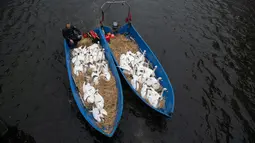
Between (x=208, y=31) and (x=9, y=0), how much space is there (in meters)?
20.4

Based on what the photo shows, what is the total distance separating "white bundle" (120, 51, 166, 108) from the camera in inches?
469

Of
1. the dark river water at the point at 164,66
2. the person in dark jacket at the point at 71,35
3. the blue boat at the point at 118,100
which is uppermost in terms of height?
the person in dark jacket at the point at 71,35

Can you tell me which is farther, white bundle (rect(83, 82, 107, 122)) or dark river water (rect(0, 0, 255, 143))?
dark river water (rect(0, 0, 255, 143))

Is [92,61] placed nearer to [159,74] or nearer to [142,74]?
[142,74]

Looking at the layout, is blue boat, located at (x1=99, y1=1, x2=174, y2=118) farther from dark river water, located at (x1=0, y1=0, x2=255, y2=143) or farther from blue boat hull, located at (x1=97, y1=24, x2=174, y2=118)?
dark river water, located at (x1=0, y1=0, x2=255, y2=143)

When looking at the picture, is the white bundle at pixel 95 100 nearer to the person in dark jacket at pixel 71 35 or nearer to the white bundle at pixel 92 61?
the white bundle at pixel 92 61

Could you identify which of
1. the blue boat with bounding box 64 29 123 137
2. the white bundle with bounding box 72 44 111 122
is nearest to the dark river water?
the blue boat with bounding box 64 29 123 137

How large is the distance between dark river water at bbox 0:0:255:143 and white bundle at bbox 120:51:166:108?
1.08 meters

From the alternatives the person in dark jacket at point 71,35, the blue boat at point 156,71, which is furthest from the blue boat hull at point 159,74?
the person in dark jacket at point 71,35

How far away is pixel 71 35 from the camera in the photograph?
14672 millimetres

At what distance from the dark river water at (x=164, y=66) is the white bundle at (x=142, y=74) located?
1.08 meters

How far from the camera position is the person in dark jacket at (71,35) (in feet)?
47.3

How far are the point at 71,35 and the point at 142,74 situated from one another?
6051mm

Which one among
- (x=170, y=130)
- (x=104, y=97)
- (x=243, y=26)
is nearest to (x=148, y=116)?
(x=170, y=130)
